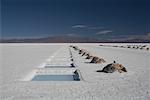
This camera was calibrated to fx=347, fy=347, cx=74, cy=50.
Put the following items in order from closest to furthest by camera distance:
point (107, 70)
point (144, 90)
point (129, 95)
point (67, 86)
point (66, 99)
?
1. point (66, 99)
2. point (129, 95)
3. point (144, 90)
4. point (67, 86)
5. point (107, 70)

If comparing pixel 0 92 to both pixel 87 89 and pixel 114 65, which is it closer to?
pixel 87 89

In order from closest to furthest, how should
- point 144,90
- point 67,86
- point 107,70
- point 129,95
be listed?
1. point 129,95
2. point 144,90
3. point 67,86
4. point 107,70

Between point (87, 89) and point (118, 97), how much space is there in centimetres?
161

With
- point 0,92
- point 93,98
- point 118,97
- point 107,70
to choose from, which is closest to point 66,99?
point 93,98

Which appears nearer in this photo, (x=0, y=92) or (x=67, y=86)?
(x=0, y=92)

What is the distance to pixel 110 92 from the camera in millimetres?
9984

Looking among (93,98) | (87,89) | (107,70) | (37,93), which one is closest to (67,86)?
(87,89)

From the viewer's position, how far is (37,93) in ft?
32.0

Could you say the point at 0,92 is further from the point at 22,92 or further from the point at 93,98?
the point at 93,98

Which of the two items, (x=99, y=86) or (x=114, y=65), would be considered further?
(x=114, y=65)

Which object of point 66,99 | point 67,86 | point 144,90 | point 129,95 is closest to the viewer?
point 66,99

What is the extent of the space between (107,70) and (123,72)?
73 centimetres

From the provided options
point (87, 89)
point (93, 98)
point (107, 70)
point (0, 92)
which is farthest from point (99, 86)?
point (107, 70)

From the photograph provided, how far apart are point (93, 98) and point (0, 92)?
2.84 meters
